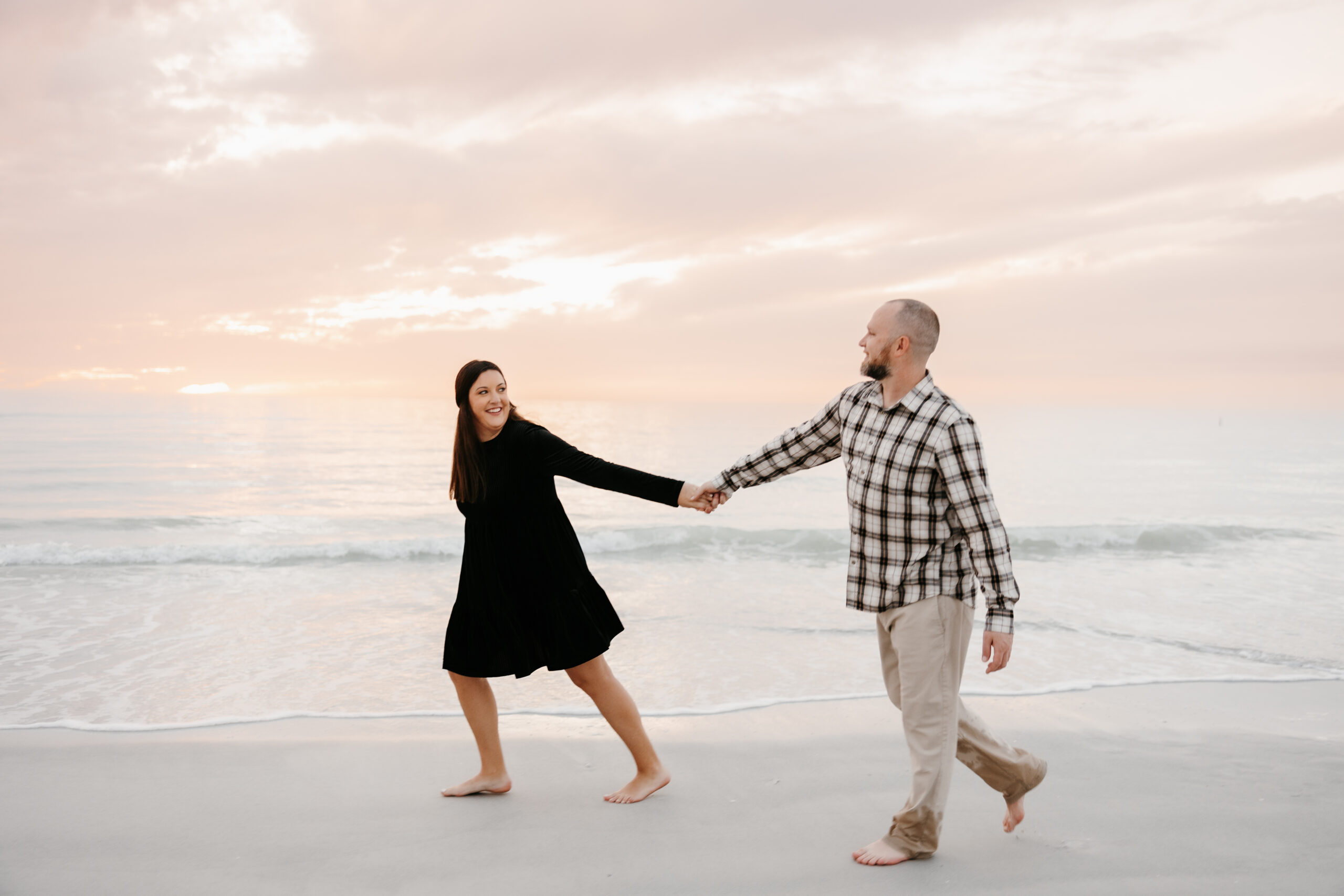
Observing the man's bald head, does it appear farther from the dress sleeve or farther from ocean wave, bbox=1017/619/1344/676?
ocean wave, bbox=1017/619/1344/676

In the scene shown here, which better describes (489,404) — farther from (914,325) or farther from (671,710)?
(671,710)

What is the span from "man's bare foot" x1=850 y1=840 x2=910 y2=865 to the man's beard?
73.0 inches

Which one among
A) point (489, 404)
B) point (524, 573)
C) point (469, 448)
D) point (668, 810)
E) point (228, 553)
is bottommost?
point (228, 553)

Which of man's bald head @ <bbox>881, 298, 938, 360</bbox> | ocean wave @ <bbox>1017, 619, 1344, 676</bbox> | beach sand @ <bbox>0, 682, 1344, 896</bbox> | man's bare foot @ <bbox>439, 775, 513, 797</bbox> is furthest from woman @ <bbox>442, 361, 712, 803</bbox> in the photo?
ocean wave @ <bbox>1017, 619, 1344, 676</bbox>

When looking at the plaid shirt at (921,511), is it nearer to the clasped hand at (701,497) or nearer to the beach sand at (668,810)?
the clasped hand at (701,497)

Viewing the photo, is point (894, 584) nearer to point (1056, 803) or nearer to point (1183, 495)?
point (1056, 803)

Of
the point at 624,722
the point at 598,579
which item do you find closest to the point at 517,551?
the point at 624,722

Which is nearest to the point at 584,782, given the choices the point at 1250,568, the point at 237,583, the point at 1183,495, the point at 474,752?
the point at 474,752

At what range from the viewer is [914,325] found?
3004mm

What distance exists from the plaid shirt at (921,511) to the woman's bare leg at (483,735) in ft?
5.86

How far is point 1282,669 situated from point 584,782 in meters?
5.98

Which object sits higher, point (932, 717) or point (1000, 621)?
point (1000, 621)

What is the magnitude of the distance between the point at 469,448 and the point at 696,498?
3.43 feet

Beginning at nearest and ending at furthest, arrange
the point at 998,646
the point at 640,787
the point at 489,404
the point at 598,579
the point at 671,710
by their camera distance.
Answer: the point at 998,646
the point at 489,404
the point at 640,787
the point at 671,710
the point at 598,579
